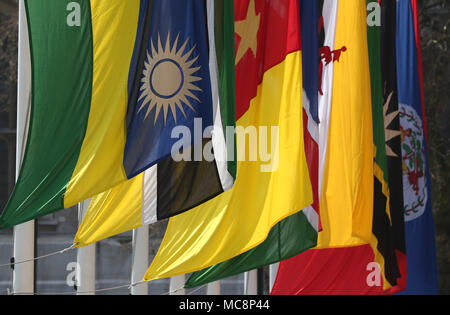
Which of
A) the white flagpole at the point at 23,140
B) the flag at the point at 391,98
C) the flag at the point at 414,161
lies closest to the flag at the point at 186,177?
the white flagpole at the point at 23,140

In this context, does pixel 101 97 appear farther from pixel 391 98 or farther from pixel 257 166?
pixel 391 98

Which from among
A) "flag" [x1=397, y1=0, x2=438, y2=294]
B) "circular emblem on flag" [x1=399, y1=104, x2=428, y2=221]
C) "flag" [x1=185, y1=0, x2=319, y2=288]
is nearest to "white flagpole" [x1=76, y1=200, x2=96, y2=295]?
"flag" [x1=185, y1=0, x2=319, y2=288]

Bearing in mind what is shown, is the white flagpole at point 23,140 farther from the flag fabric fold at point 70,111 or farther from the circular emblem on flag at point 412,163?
the circular emblem on flag at point 412,163

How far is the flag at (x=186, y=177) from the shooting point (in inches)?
241

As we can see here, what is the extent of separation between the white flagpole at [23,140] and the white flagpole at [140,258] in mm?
1326

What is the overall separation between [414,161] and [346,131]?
1.77 meters

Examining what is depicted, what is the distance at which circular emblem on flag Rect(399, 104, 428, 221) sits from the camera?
27.9ft

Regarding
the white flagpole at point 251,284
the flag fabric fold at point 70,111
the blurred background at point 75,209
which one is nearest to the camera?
the flag fabric fold at point 70,111

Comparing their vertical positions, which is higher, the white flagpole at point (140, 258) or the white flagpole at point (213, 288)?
the white flagpole at point (140, 258)

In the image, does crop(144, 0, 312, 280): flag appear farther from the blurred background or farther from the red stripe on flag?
the blurred background

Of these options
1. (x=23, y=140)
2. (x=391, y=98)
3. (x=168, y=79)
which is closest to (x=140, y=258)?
(x=23, y=140)

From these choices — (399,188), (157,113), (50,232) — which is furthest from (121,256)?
(157,113)

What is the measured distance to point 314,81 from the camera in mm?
7020

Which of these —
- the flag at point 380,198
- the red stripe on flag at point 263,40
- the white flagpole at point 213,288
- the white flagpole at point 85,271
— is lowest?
the white flagpole at point 213,288
